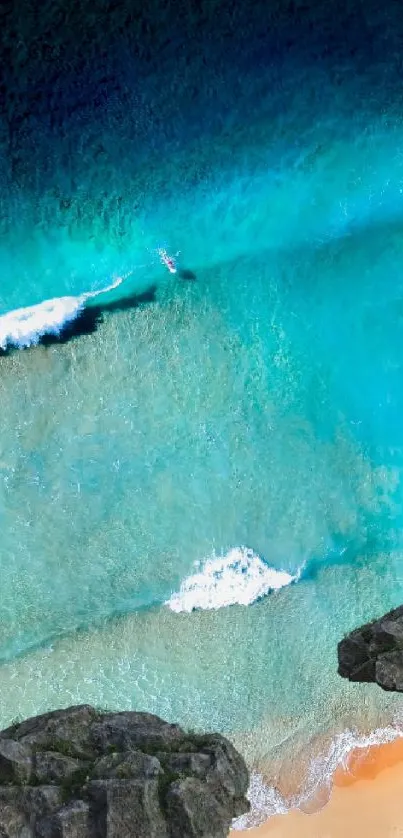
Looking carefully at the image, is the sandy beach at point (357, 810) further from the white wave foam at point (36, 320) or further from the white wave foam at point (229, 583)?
the white wave foam at point (36, 320)

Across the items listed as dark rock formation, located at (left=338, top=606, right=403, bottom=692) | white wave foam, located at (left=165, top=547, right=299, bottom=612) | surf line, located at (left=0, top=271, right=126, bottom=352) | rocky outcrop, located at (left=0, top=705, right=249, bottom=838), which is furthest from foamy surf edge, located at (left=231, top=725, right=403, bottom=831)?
surf line, located at (left=0, top=271, right=126, bottom=352)

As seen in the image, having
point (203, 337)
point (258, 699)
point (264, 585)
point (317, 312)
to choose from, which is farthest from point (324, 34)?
point (258, 699)

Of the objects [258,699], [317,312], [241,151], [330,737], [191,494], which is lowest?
[330,737]

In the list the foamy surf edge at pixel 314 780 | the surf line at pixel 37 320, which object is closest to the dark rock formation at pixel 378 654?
the foamy surf edge at pixel 314 780

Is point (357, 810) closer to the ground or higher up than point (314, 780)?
closer to the ground

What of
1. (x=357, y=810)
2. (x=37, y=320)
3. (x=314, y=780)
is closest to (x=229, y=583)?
(x=314, y=780)

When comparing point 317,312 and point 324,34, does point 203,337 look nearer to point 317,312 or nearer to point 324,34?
point 317,312

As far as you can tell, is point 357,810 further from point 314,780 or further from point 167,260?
point 167,260

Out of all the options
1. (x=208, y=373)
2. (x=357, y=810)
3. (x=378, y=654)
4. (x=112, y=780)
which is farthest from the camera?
(x=208, y=373)
